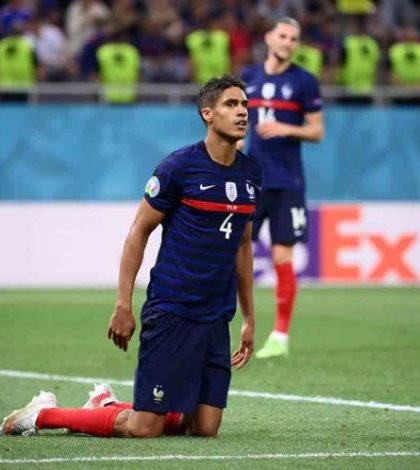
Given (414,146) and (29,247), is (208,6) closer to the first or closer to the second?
(414,146)

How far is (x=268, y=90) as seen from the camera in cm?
1223

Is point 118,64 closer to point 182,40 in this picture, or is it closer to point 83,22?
point 182,40

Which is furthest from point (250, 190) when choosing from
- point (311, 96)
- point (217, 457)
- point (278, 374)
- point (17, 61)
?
point (17, 61)

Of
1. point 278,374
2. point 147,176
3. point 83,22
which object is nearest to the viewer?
point 278,374

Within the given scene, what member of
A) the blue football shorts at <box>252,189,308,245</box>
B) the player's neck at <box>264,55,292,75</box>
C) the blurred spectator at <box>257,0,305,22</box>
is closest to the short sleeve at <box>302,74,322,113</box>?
the player's neck at <box>264,55,292,75</box>

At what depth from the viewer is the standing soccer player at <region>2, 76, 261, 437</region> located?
297 inches

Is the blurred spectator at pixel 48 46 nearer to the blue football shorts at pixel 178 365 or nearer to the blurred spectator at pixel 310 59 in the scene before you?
the blurred spectator at pixel 310 59

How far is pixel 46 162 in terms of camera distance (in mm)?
20094

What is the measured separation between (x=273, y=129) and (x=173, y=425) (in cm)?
448

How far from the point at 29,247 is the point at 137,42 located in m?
4.06

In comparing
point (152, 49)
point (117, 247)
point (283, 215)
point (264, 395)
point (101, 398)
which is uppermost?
point (152, 49)

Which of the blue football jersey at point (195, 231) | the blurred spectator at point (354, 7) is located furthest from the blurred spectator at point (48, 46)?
the blue football jersey at point (195, 231)

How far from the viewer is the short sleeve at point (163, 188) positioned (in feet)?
24.8

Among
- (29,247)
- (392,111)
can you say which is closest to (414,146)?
(392,111)
